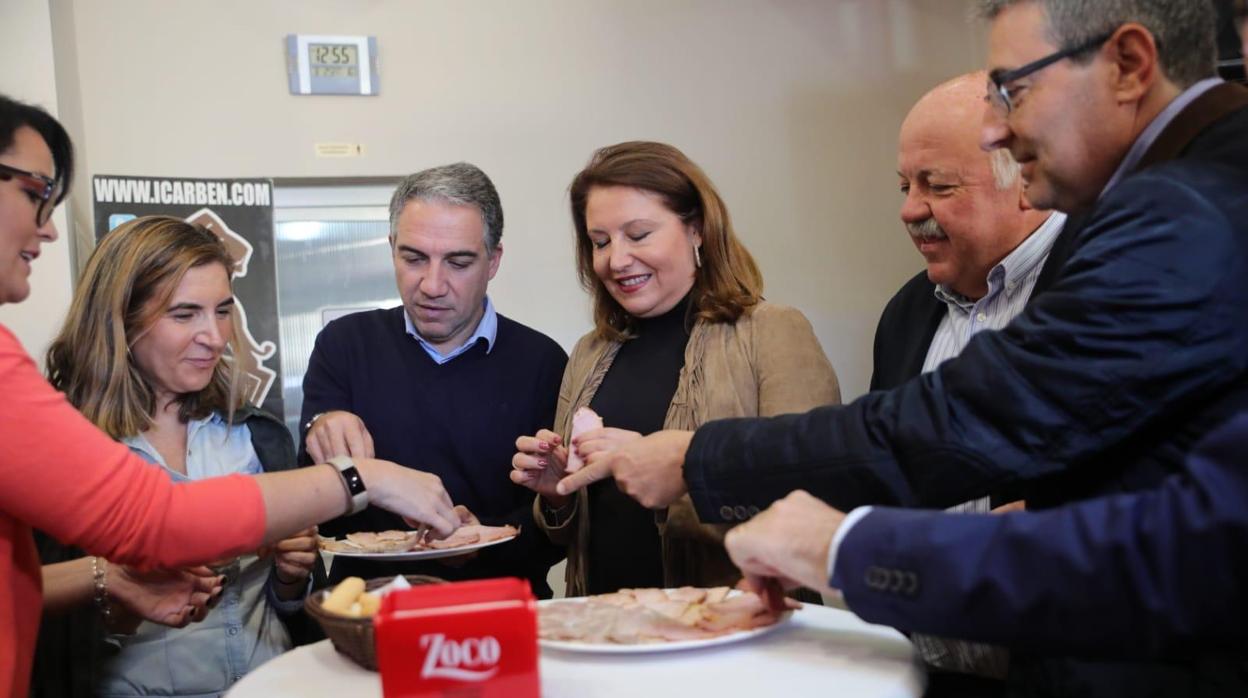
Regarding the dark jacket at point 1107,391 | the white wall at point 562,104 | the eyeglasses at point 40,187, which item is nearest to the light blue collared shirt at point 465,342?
the eyeglasses at point 40,187

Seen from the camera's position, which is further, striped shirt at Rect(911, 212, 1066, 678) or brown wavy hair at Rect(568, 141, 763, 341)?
brown wavy hair at Rect(568, 141, 763, 341)

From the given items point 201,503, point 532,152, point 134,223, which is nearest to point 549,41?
point 532,152

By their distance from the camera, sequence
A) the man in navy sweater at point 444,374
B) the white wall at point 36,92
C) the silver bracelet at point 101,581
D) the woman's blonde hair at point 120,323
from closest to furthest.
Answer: the silver bracelet at point 101,581, the woman's blonde hair at point 120,323, the man in navy sweater at point 444,374, the white wall at point 36,92

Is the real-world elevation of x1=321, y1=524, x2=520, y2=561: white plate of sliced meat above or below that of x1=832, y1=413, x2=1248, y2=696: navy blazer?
below

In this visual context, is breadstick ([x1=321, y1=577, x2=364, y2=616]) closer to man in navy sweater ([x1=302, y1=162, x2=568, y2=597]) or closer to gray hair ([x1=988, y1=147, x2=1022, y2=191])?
man in navy sweater ([x1=302, y1=162, x2=568, y2=597])

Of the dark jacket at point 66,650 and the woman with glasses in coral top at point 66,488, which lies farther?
the dark jacket at point 66,650

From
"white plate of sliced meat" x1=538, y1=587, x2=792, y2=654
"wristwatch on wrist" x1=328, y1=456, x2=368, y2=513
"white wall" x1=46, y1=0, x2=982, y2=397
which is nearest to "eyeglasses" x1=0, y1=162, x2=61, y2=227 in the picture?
"wristwatch on wrist" x1=328, y1=456, x2=368, y2=513

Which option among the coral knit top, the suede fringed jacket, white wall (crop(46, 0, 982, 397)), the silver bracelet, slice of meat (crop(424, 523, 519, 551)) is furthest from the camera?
white wall (crop(46, 0, 982, 397))

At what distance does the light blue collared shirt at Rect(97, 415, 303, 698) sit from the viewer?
202cm

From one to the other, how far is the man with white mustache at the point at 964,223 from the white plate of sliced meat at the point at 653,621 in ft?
2.71

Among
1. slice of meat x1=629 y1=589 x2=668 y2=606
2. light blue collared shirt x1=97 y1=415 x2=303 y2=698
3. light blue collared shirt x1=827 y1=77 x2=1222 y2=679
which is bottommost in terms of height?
light blue collared shirt x1=97 y1=415 x2=303 y2=698

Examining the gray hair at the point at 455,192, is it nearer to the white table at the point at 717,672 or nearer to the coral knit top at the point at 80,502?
the coral knit top at the point at 80,502

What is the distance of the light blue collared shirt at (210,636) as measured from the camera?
202 centimetres

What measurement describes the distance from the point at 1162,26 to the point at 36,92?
380cm
